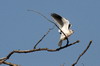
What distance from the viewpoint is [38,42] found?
212 cm

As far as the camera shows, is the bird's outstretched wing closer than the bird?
No

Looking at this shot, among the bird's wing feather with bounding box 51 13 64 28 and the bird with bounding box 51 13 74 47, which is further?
the bird's wing feather with bounding box 51 13 64 28

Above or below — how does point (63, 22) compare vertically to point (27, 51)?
above

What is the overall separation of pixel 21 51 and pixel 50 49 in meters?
0.20

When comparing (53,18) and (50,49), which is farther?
(53,18)

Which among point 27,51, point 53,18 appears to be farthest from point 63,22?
point 27,51

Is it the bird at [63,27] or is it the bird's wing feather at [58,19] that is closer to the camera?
the bird at [63,27]

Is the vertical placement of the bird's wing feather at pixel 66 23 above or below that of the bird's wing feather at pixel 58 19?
below

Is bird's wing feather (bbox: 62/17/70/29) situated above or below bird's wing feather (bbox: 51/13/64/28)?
below

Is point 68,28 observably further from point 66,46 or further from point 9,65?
point 9,65

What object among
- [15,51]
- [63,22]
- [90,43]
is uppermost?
[63,22]

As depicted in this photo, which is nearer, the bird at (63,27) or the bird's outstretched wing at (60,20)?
the bird at (63,27)

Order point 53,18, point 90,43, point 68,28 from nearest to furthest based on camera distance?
1. point 90,43
2. point 68,28
3. point 53,18

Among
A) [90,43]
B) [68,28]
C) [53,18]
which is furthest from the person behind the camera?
[53,18]
